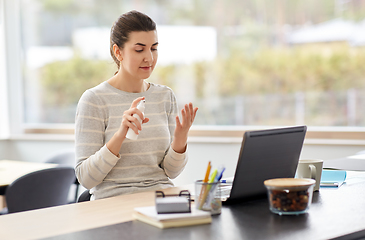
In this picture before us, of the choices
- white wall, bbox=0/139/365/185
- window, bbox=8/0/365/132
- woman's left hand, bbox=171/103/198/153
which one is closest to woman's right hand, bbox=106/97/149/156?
woman's left hand, bbox=171/103/198/153

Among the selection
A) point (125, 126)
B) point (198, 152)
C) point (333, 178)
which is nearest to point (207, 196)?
point (125, 126)

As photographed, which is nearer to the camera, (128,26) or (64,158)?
(128,26)

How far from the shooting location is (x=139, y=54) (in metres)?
1.77

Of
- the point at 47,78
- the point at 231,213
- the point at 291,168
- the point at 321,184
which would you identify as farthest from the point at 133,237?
the point at 47,78

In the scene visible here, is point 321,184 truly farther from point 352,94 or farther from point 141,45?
point 352,94

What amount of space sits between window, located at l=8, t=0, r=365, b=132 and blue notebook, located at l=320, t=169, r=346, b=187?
6.42ft

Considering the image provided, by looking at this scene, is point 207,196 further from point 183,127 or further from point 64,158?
point 64,158

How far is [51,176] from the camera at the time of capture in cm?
250

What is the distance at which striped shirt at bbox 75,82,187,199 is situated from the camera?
1.65 meters

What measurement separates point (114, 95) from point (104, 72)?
8.54ft

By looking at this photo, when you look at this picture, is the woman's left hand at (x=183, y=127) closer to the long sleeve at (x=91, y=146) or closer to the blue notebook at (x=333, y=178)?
the long sleeve at (x=91, y=146)

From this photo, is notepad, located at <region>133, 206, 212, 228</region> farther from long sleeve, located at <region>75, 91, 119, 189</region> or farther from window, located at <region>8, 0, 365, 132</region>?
window, located at <region>8, 0, 365, 132</region>

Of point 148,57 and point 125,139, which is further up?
point 148,57

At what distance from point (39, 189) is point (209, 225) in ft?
5.29
